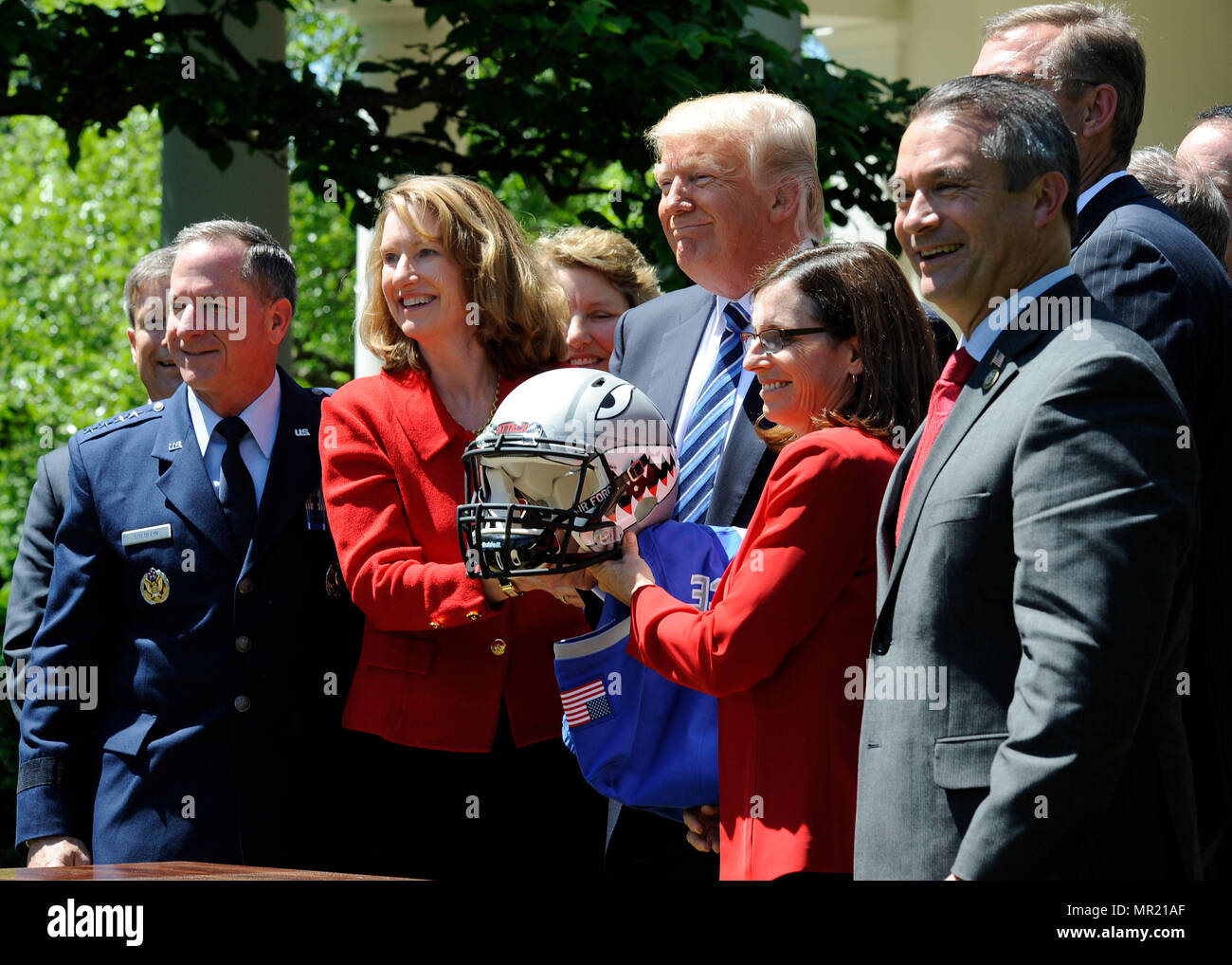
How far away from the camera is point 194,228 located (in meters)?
4.17

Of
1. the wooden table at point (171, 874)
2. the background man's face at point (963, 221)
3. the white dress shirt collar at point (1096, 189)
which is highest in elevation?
the white dress shirt collar at point (1096, 189)

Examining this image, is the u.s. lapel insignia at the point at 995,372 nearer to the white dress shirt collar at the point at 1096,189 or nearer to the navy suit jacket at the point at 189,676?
the white dress shirt collar at the point at 1096,189

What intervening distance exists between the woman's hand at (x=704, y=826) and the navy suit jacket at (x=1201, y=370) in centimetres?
98

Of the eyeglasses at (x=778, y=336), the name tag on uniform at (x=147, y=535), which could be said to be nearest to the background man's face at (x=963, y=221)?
the eyeglasses at (x=778, y=336)

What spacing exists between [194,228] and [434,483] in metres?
1.12

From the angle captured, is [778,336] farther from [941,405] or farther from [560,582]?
[560,582]

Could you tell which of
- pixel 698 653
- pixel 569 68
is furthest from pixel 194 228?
pixel 569 68

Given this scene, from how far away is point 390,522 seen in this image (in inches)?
142

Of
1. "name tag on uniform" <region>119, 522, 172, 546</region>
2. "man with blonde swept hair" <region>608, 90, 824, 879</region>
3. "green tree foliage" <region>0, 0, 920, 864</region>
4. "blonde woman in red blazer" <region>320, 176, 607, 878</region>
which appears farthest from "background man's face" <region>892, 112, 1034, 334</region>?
"green tree foliage" <region>0, 0, 920, 864</region>

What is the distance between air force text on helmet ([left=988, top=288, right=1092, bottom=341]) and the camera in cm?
246

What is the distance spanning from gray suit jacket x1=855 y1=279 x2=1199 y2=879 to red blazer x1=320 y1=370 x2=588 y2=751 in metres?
1.30

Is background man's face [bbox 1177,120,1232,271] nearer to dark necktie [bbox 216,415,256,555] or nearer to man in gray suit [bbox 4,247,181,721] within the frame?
dark necktie [bbox 216,415,256,555]

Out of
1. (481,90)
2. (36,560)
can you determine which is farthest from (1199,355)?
(481,90)

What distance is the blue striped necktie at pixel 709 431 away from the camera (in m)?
3.60
